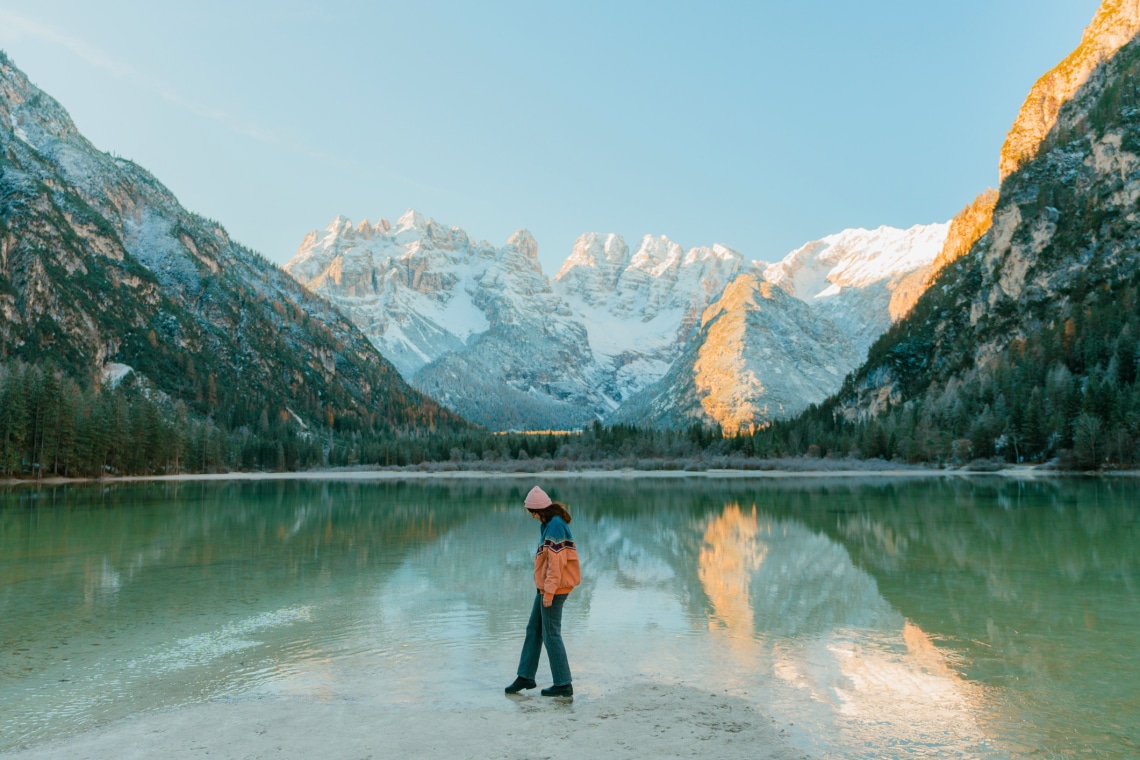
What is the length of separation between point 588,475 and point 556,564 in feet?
381

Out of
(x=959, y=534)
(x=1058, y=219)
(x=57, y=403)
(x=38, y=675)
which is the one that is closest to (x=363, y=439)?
(x=57, y=403)

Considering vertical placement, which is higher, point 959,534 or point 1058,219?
point 1058,219

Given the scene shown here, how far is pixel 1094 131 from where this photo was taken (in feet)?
→ 447

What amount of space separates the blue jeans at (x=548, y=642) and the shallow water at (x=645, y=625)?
24.2 inches

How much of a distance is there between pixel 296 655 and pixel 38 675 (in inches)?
138

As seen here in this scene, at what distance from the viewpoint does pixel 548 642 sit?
1058 cm

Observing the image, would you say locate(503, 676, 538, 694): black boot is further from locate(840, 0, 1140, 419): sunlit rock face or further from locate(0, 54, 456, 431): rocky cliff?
locate(0, 54, 456, 431): rocky cliff

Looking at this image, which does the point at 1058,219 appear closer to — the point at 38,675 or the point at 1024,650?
the point at 1024,650

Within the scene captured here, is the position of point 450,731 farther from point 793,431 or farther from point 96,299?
point 96,299

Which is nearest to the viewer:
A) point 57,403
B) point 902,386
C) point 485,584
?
point 485,584

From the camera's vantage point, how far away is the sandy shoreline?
88.3 m

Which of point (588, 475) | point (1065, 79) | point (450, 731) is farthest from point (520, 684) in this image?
point (1065, 79)

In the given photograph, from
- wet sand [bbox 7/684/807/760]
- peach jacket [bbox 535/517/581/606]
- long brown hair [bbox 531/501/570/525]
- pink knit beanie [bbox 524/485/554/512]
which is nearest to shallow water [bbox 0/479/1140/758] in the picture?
wet sand [bbox 7/684/807/760]

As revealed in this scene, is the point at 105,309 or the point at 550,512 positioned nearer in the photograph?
the point at 550,512
